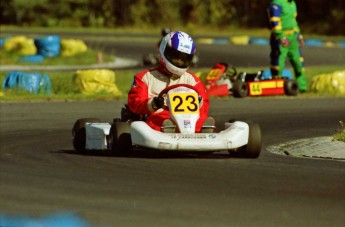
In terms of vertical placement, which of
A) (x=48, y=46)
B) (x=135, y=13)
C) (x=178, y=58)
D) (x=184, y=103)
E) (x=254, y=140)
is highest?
(x=135, y=13)

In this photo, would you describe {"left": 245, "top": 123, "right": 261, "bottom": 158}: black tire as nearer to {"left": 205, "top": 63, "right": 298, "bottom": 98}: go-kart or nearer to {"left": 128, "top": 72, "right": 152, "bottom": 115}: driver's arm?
{"left": 128, "top": 72, "right": 152, "bottom": 115}: driver's arm

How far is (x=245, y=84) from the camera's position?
19.9 meters

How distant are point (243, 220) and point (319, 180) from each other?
2042mm

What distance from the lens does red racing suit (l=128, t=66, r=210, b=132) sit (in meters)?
10.6

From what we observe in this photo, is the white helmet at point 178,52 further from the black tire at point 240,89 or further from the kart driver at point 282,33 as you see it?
the black tire at point 240,89

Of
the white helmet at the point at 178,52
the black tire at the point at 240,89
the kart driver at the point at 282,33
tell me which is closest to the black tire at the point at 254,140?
the white helmet at the point at 178,52

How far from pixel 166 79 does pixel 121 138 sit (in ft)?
3.24

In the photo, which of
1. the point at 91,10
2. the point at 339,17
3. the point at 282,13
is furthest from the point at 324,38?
the point at 282,13

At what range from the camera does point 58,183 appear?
8328mm

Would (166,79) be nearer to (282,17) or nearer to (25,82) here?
(282,17)

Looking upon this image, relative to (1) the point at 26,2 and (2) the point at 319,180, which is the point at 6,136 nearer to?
(2) the point at 319,180

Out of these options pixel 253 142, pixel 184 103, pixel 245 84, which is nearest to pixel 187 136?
pixel 184 103

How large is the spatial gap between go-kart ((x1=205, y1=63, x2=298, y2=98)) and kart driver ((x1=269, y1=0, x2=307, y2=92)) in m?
0.29

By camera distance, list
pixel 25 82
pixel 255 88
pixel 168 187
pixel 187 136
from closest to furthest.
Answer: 1. pixel 168 187
2. pixel 187 136
3. pixel 255 88
4. pixel 25 82
